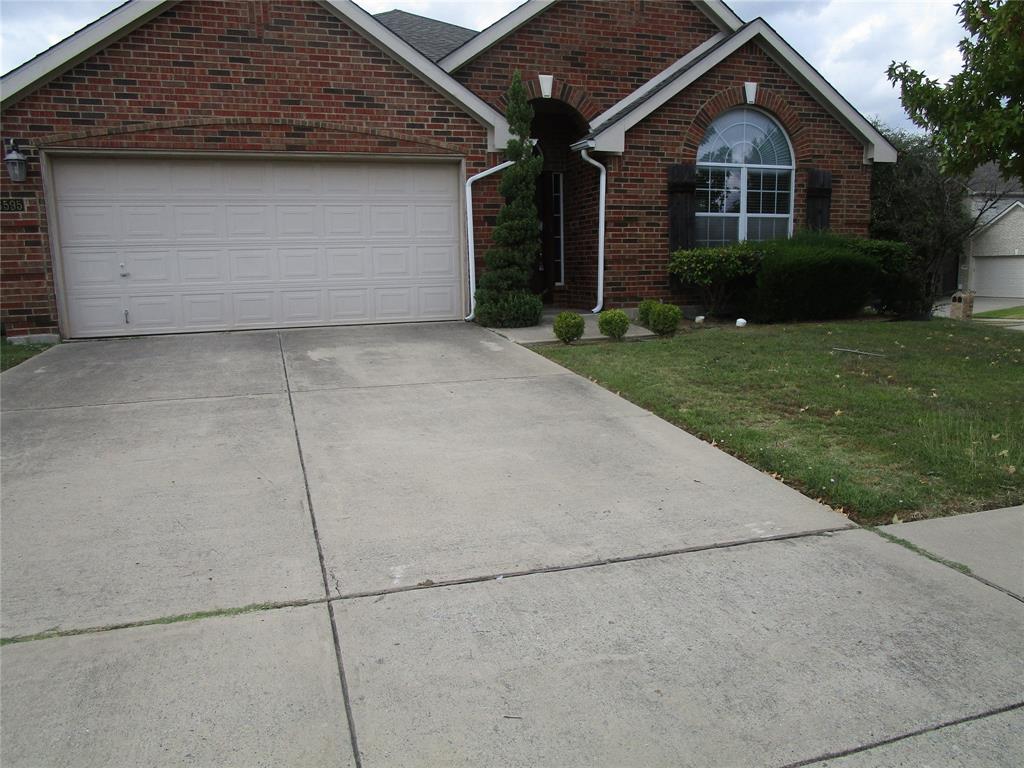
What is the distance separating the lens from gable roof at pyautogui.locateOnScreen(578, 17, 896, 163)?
12.2 metres

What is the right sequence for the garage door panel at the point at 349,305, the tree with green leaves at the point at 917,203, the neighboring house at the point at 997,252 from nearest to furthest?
the garage door panel at the point at 349,305 → the tree with green leaves at the point at 917,203 → the neighboring house at the point at 997,252

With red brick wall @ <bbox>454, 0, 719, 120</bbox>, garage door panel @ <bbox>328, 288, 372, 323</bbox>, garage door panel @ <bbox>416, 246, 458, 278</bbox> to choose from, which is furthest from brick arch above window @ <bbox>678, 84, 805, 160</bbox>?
garage door panel @ <bbox>328, 288, 372, 323</bbox>

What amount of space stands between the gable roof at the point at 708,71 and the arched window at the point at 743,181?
926 millimetres

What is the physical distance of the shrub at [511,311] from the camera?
1120cm

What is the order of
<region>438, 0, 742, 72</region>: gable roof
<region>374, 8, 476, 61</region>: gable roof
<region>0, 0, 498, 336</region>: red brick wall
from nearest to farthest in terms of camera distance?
1. <region>0, 0, 498, 336</region>: red brick wall
2. <region>438, 0, 742, 72</region>: gable roof
3. <region>374, 8, 476, 61</region>: gable roof

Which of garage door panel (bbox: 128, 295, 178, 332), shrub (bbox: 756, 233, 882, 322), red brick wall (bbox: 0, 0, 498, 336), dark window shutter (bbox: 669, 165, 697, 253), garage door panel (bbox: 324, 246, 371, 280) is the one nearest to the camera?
red brick wall (bbox: 0, 0, 498, 336)

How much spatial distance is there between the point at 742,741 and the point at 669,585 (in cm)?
104

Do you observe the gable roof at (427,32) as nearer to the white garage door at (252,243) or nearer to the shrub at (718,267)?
the white garage door at (252,243)

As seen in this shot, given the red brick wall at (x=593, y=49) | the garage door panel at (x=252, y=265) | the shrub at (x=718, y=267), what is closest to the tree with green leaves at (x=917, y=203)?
the shrub at (x=718, y=267)

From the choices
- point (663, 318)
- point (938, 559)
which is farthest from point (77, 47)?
point (938, 559)

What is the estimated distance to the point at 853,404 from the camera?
6477 millimetres

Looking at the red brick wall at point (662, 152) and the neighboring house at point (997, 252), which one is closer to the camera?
the red brick wall at point (662, 152)

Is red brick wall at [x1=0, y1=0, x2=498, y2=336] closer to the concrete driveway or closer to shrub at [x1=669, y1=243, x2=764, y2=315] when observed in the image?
shrub at [x1=669, y1=243, x2=764, y2=315]

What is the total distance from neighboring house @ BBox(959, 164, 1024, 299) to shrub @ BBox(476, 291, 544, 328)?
21.9 m
